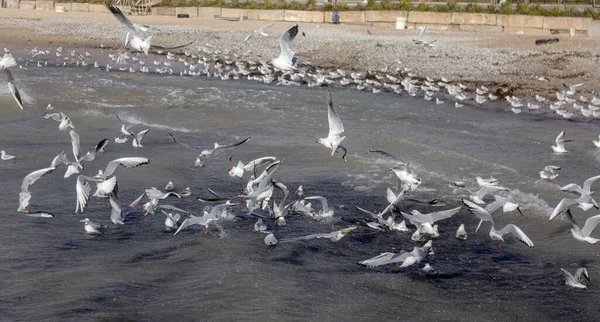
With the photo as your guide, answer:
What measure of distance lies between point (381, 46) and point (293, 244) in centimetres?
2043

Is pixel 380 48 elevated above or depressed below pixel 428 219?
above

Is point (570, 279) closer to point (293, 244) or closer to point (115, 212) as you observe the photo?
point (293, 244)

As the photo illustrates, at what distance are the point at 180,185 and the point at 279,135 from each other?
4.17 m

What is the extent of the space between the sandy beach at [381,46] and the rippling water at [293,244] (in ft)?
19.4

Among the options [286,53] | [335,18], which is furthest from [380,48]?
[286,53]

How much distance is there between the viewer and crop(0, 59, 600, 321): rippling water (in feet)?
23.4

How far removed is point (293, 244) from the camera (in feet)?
28.7

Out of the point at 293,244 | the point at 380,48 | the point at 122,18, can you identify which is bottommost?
the point at 293,244

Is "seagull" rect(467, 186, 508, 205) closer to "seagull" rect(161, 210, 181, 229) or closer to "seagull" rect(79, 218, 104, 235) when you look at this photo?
"seagull" rect(161, 210, 181, 229)

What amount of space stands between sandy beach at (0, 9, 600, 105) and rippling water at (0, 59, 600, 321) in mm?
5902

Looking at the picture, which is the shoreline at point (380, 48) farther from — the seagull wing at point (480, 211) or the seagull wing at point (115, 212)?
the seagull wing at point (115, 212)

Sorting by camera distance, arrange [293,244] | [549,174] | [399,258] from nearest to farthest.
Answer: [399,258]
[293,244]
[549,174]

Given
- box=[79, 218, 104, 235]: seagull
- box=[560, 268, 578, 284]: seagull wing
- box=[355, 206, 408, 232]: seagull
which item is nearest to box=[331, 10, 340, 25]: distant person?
box=[355, 206, 408, 232]: seagull

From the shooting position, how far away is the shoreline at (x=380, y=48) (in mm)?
22141
